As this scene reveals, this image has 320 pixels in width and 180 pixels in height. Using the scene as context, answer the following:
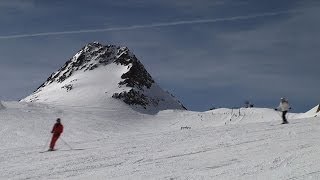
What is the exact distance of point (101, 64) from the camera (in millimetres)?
148125

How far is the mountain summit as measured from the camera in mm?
108875

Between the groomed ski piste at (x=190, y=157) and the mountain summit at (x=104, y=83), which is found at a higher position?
the mountain summit at (x=104, y=83)

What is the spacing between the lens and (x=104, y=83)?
124m

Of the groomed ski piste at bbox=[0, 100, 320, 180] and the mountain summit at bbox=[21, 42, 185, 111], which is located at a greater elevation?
the mountain summit at bbox=[21, 42, 185, 111]

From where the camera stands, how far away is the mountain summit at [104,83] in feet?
357

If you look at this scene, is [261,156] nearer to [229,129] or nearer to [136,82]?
[229,129]

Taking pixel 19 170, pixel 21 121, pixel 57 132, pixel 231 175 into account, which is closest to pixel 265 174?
pixel 231 175

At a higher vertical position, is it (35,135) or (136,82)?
(136,82)

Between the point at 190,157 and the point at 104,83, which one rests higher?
the point at 104,83

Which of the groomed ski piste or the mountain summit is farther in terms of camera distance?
the mountain summit

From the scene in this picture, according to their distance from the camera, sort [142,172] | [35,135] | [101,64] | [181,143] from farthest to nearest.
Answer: [101,64] < [35,135] < [181,143] < [142,172]

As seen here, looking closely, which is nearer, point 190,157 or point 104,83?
point 190,157

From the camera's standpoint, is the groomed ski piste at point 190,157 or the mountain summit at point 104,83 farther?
the mountain summit at point 104,83

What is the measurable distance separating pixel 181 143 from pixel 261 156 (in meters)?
5.69
